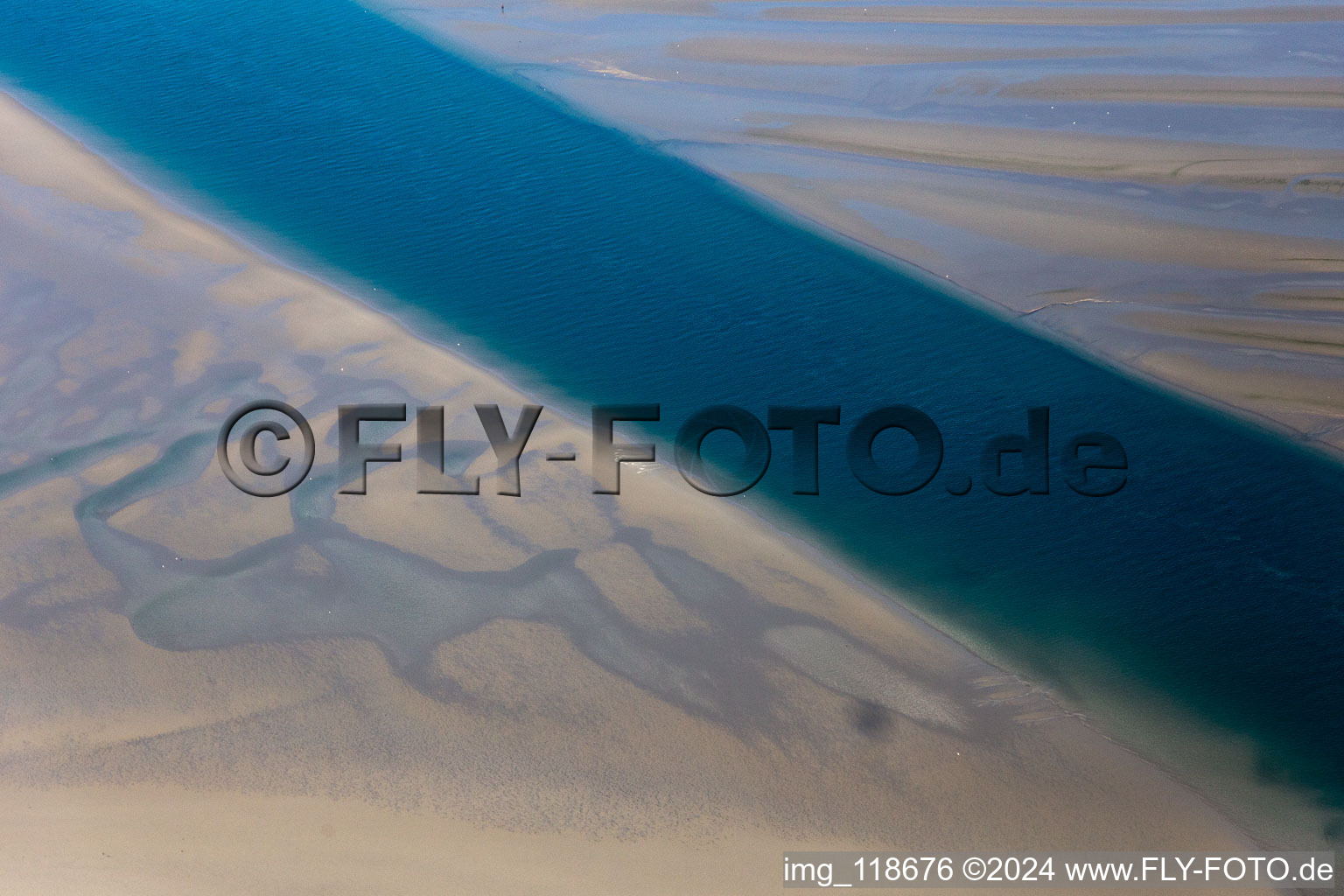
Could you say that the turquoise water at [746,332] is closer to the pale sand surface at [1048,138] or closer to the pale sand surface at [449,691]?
the pale sand surface at [1048,138]

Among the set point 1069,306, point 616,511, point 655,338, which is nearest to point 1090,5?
point 1069,306

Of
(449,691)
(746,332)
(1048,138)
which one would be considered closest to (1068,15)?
(1048,138)

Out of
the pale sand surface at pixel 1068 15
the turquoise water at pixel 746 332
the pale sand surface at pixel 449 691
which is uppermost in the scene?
the pale sand surface at pixel 1068 15

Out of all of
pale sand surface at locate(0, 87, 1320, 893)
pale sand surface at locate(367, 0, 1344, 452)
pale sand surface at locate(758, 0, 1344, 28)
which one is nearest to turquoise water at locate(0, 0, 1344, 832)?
pale sand surface at locate(367, 0, 1344, 452)

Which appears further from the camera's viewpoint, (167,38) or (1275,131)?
(167,38)

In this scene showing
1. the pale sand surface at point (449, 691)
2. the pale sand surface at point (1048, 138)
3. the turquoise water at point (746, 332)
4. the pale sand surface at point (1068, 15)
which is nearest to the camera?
the pale sand surface at point (449, 691)

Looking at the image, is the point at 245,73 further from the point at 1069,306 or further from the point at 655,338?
the point at 1069,306

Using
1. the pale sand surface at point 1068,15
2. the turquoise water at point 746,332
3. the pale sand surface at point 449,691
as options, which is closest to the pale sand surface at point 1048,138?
the pale sand surface at point 1068,15
